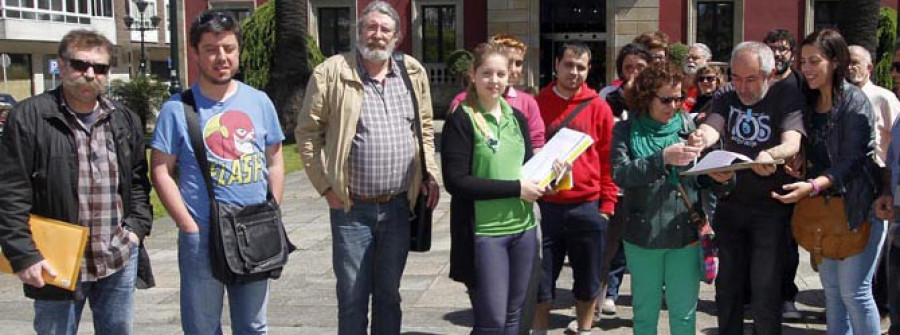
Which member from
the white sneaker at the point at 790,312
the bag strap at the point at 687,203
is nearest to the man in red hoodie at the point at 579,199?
the bag strap at the point at 687,203

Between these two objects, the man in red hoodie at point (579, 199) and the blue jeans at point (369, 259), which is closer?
the blue jeans at point (369, 259)

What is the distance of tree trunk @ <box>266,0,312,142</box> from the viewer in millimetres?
17734

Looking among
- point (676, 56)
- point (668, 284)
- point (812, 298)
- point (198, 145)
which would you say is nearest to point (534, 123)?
point (668, 284)

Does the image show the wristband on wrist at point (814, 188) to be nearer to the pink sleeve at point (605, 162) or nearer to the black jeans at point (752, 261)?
the black jeans at point (752, 261)

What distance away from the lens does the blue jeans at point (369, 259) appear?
435 centimetres

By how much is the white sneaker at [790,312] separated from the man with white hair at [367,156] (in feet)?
8.70

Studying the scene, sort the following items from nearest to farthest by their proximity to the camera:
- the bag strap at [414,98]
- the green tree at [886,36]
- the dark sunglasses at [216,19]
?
the dark sunglasses at [216,19]
the bag strap at [414,98]
the green tree at [886,36]

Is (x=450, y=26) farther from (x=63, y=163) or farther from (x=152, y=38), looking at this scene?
(x=152, y=38)

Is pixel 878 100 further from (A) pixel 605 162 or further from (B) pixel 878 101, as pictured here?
(A) pixel 605 162

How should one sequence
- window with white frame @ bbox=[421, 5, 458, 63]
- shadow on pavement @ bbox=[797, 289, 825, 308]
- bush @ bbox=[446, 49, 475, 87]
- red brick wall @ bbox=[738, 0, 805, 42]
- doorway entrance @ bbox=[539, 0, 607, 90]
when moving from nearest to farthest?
shadow on pavement @ bbox=[797, 289, 825, 308]
bush @ bbox=[446, 49, 475, 87]
red brick wall @ bbox=[738, 0, 805, 42]
doorway entrance @ bbox=[539, 0, 607, 90]
window with white frame @ bbox=[421, 5, 458, 63]

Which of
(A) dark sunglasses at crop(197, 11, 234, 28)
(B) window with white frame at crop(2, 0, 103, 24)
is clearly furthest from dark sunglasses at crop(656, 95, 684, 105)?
(B) window with white frame at crop(2, 0, 103, 24)

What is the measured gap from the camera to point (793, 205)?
432cm

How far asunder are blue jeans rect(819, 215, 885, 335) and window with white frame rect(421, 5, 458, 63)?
2559cm

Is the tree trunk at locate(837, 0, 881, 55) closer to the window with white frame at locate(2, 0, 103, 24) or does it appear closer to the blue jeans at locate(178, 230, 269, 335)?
the blue jeans at locate(178, 230, 269, 335)
